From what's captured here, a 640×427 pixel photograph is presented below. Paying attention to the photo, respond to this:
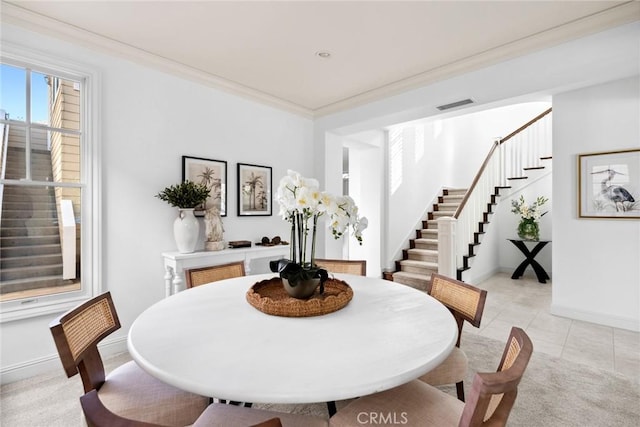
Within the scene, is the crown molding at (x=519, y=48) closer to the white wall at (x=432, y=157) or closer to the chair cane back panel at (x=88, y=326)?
the white wall at (x=432, y=157)

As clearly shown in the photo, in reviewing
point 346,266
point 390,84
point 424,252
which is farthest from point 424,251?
point 346,266

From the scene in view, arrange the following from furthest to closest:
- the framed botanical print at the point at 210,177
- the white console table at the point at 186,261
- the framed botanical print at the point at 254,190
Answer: the framed botanical print at the point at 254,190 → the framed botanical print at the point at 210,177 → the white console table at the point at 186,261

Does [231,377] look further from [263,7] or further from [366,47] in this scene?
[366,47]

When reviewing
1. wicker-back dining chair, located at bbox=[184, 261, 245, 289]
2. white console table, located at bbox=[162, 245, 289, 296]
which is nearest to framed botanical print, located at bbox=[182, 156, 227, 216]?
white console table, located at bbox=[162, 245, 289, 296]

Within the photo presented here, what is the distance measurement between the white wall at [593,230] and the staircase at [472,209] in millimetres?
1387

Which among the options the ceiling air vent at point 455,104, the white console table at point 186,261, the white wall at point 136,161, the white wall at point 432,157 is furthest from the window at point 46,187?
the white wall at point 432,157

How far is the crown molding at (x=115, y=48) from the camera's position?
2111 millimetres

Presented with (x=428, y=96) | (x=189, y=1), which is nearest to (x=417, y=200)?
(x=428, y=96)

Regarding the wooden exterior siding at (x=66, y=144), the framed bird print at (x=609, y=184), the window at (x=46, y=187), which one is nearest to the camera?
the window at (x=46, y=187)

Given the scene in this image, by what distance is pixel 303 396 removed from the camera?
0.77m

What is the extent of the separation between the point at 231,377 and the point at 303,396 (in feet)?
0.72

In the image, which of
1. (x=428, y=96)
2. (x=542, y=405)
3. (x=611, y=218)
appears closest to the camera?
(x=542, y=405)

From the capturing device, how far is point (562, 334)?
2.87 metres

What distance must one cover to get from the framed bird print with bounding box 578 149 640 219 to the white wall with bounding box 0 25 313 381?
12.5 feet
